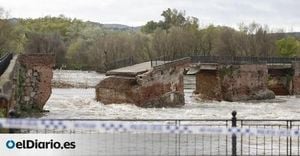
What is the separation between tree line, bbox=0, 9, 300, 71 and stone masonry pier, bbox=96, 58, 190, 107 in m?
39.5

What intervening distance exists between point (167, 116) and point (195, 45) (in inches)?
2616

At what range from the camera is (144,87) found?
3653 cm

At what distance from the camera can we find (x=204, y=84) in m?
46.2

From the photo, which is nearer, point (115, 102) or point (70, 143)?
point (70, 143)

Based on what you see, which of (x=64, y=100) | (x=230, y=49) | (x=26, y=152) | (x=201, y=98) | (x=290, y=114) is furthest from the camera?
(x=230, y=49)

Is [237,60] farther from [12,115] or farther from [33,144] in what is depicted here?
[12,115]

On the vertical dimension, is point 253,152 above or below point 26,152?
below

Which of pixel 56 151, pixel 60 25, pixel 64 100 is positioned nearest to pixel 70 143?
pixel 56 151

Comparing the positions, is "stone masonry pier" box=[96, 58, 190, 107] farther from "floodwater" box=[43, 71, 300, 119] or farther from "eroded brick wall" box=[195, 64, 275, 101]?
"eroded brick wall" box=[195, 64, 275, 101]

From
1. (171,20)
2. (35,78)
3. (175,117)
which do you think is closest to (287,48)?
(171,20)

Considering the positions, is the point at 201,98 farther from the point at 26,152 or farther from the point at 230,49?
the point at 230,49

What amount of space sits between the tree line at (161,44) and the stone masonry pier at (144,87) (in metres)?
39.5

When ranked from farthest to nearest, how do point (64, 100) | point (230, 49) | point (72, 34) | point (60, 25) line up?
point (60, 25) < point (72, 34) < point (230, 49) < point (64, 100)

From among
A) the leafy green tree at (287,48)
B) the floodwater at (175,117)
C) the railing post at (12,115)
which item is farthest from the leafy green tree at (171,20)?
the railing post at (12,115)
